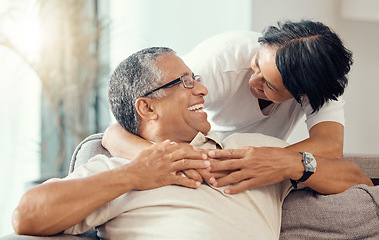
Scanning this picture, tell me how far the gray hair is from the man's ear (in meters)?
0.02

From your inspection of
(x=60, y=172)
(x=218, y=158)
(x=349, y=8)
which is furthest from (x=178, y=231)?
(x=349, y=8)

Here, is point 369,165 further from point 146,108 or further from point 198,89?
point 146,108

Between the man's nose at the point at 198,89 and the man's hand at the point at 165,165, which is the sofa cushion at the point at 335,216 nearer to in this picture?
the man's hand at the point at 165,165

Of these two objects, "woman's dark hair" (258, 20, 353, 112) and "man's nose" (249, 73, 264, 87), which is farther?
"man's nose" (249, 73, 264, 87)

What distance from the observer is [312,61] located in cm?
169

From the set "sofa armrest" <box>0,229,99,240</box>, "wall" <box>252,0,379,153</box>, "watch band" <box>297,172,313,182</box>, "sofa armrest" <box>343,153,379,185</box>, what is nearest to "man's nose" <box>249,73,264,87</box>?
"watch band" <box>297,172,313,182</box>

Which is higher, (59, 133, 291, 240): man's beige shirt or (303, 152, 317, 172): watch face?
(303, 152, 317, 172): watch face

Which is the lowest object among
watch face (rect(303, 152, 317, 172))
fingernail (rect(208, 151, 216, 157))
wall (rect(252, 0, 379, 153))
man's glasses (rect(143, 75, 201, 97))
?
wall (rect(252, 0, 379, 153))

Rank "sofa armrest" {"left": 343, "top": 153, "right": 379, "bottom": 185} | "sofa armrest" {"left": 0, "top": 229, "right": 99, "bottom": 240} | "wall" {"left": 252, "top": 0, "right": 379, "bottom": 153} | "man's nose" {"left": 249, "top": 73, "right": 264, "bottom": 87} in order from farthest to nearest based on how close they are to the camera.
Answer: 1. "wall" {"left": 252, "top": 0, "right": 379, "bottom": 153}
2. "sofa armrest" {"left": 343, "top": 153, "right": 379, "bottom": 185}
3. "man's nose" {"left": 249, "top": 73, "right": 264, "bottom": 87}
4. "sofa armrest" {"left": 0, "top": 229, "right": 99, "bottom": 240}

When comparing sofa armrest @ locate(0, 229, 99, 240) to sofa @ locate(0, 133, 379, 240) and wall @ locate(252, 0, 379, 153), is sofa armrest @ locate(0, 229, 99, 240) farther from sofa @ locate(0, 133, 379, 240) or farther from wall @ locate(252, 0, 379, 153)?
wall @ locate(252, 0, 379, 153)

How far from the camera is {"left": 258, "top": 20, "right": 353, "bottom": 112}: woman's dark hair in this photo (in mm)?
1697

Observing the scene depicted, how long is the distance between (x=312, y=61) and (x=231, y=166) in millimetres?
466

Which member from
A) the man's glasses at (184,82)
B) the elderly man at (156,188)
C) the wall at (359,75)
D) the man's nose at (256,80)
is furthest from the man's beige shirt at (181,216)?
the wall at (359,75)

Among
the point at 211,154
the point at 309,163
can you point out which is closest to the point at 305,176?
the point at 309,163
